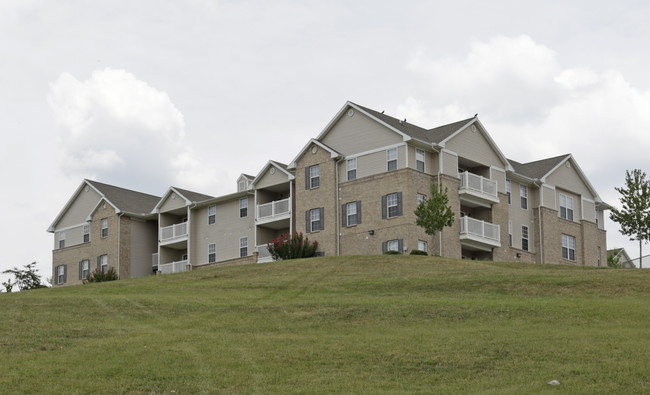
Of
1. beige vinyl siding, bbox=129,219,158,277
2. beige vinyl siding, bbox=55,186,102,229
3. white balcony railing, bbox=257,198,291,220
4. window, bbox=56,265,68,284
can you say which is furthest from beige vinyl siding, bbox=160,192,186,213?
window, bbox=56,265,68,284

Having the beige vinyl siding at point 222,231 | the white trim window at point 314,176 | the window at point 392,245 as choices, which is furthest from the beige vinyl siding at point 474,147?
the beige vinyl siding at point 222,231

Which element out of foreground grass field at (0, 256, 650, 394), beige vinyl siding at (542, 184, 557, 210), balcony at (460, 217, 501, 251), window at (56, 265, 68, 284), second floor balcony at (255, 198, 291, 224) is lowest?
foreground grass field at (0, 256, 650, 394)

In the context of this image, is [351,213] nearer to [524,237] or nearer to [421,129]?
[421,129]

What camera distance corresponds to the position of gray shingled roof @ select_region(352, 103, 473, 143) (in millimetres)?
50406

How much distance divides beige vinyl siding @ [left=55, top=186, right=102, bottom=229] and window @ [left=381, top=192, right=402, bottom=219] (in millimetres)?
24841

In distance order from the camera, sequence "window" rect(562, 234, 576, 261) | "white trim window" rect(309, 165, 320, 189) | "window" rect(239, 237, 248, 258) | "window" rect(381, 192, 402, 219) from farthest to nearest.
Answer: "window" rect(562, 234, 576, 261)
"window" rect(239, 237, 248, 258)
"white trim window" rect(309, 165, 320, 189)
"window" rect(381, 192, 402, 219)

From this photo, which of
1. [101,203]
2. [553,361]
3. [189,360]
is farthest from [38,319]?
[101,203]

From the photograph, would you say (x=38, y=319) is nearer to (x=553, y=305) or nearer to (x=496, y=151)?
(x=553, y=305)

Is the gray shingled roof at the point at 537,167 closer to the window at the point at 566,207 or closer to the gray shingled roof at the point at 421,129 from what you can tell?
the window at the point at 566,207

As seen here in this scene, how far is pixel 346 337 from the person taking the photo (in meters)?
22.9

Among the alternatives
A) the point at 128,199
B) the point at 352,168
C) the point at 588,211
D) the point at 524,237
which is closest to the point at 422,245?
the point at 352,168

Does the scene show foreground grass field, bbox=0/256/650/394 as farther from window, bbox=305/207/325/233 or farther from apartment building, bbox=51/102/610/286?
window, bbox=305/207/325/233

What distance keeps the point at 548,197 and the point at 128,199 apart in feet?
95.7

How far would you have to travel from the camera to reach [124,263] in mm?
61562
